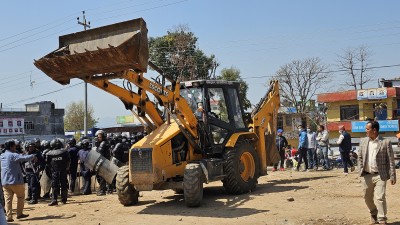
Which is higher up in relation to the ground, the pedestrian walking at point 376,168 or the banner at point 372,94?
the banner at point 372,94

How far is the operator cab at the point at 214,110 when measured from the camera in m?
11.7

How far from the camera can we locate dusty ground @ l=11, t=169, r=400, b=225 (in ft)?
29.4

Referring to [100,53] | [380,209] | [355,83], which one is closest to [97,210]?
[100,53]

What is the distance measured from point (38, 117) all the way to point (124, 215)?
47.6 meters

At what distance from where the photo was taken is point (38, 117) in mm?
54594

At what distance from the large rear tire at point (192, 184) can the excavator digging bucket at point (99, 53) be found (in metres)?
2.49

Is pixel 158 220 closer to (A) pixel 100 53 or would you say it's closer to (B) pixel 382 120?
(A) pixel 100 53

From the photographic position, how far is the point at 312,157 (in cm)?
1794

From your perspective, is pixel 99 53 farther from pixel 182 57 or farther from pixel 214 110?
pixel 182 57

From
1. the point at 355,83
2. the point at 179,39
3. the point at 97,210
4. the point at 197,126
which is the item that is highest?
the point at 179,39

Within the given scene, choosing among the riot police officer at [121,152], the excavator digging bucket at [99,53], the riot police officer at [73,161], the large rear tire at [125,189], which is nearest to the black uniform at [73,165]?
the riot police officer at [73,161]

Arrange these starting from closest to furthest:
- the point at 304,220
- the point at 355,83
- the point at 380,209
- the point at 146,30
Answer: the point at 380,209
the point at 304,220
the point at 146,30
the point at 355,83

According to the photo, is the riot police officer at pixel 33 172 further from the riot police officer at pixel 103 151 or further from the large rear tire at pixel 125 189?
the large rear tire at pixel 125 189

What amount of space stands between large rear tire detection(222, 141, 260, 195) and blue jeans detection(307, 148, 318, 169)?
229 inches
